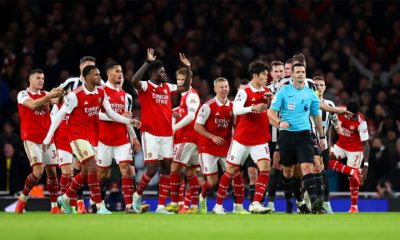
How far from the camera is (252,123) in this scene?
54.4ft

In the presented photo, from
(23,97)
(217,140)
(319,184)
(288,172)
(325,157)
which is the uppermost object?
(23,97)

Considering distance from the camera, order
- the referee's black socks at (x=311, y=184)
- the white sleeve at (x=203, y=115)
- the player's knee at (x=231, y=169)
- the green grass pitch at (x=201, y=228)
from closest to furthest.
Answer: the green grass pitch at (x=201, y=228), the referee's black socks at (x=311, y=184), the player's knee at (x=231, y=169), the white sleeve at (x=203, y=115)

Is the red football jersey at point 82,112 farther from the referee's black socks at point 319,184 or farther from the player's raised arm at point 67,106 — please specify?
the referee's black socks at point 319,184

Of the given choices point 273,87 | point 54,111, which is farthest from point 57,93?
point 273,87

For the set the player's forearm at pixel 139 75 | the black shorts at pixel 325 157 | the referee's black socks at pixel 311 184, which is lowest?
the referee's black socks at pixel 311 184

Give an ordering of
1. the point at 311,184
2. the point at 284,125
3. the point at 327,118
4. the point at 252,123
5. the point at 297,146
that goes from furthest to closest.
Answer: the point at 327,118
the point at 252,123
the point at 297,146
the point at 311,184
the point at 284,125

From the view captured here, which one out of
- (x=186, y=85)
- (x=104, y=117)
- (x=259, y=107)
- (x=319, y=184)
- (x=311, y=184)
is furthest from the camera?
(x=186, y=85)

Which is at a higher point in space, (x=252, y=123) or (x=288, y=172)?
(x=252, y=123)

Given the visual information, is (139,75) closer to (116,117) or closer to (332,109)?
(116,117)

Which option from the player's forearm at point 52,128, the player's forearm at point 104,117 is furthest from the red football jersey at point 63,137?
the player's forearm at point 52,128

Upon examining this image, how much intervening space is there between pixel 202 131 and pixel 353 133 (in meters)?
3.27

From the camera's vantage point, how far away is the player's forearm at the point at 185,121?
17.9 metres

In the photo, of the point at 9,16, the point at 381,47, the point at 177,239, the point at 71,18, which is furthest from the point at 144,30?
the point at 177,239

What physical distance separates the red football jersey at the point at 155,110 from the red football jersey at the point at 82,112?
2.75ft
